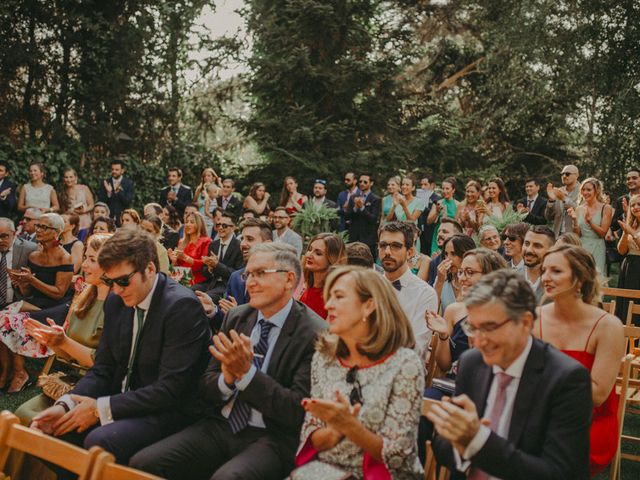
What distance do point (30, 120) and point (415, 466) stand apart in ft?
39.3

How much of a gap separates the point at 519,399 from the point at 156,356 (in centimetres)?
189

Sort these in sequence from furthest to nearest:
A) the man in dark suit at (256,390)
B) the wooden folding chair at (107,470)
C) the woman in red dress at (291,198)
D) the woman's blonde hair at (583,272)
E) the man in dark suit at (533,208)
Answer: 1. the woman in red dress at (291,198)
2. the man in dark suit at (533,208)
3. the woman's blonde hair at (583,272)
4. the man in dark suit at (256,390)
5. the wooden folding chair at (107,470)

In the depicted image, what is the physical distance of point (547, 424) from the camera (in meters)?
2.30

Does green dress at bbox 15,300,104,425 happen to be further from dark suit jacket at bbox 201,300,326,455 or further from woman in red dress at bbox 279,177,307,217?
woman in red dress at bbox 279,177,307,217

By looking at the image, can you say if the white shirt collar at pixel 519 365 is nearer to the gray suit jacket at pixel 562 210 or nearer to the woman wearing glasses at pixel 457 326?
the woman wearing glasses at pixel 457 326

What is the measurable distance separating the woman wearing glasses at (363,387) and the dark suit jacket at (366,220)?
7440 millimetres

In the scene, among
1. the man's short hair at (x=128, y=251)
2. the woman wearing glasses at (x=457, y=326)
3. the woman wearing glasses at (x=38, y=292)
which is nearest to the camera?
the man's short hair at (x=128, y=251)

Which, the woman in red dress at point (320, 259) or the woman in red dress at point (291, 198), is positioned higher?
the woman in red dress at point (291, 198)

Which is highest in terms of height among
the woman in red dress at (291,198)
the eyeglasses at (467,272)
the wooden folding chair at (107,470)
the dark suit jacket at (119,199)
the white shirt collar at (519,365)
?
the woman in red dress at (291,198)

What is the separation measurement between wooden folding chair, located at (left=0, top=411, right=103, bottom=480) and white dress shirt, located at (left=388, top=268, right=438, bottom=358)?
253 cm

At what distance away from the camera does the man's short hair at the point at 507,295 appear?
2309 millimetres

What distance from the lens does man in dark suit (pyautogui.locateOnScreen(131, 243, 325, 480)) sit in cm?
288

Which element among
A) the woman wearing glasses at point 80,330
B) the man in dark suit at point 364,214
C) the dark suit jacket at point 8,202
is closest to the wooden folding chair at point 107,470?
the woman wearing glasses at point 80,330

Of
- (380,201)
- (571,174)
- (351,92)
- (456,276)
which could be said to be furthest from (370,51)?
(456,276)
